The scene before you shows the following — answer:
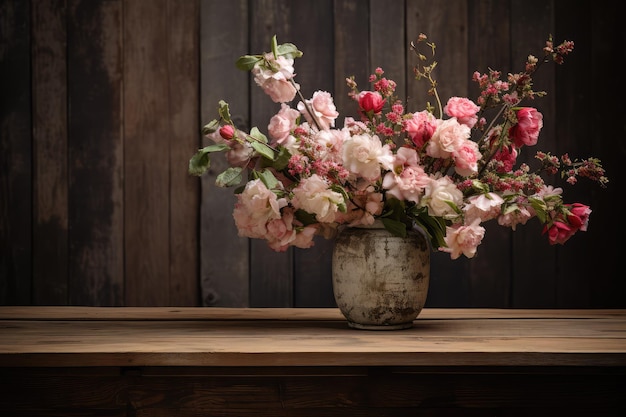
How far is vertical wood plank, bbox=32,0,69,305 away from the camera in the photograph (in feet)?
6.66

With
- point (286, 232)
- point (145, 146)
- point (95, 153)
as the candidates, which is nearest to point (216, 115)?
point (145, 146)

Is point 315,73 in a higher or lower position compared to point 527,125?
higher

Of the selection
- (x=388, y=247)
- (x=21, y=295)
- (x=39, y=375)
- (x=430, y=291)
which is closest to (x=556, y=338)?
(x=388, y=247)

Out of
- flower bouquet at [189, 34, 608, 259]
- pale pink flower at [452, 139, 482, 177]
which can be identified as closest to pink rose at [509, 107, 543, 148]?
flower bouquet at [189, 34, 608, 259]

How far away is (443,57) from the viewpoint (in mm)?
2029

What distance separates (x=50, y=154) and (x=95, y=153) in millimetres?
127

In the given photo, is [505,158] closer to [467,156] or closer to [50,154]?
[467,156]

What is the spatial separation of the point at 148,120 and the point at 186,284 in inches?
18.8

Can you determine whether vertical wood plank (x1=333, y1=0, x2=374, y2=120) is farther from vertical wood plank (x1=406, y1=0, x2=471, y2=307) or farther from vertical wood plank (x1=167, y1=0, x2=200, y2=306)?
vertical wood plank (x1=167, y1=0, x2=200, y2=306)

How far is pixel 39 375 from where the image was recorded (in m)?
1.18

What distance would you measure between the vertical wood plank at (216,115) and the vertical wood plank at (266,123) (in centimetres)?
2

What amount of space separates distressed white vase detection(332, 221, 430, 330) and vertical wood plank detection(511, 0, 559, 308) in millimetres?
741

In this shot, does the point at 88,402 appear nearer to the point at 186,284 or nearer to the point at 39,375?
the point at 39,375

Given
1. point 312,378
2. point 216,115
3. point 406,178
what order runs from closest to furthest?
1. point 312,378
2. point 406,178
3. point 216,115
